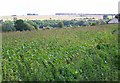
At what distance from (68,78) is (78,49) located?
4.43 metres

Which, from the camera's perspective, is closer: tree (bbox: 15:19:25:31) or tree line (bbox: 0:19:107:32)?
tree line (bbox: 0:19:107:32)

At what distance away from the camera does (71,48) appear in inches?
491

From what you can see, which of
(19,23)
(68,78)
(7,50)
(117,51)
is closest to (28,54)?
(7,50)

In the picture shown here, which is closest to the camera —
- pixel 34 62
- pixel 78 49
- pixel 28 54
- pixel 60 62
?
pixel 34 62

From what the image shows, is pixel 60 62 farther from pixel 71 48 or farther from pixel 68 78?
pixel 71 48

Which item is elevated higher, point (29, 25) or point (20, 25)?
point (20, 25)

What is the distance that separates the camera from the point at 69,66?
8.89 m

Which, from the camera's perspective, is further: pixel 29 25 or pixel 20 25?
pixel 29 25

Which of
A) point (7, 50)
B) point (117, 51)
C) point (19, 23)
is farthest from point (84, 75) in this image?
point (19, 23)

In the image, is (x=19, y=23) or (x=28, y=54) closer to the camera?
(x=28, y=54)

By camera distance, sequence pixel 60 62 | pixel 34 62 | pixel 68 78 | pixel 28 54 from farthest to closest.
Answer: pixel 28 54 < pixel 60 62 < pixel 34 62 < pixel 68 78

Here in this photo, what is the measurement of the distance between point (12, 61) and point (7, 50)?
1952 millimetres

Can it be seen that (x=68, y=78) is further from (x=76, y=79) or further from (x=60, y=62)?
(x=60, y=62)

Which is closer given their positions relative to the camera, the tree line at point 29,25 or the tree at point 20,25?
the tree line at point 29,25
